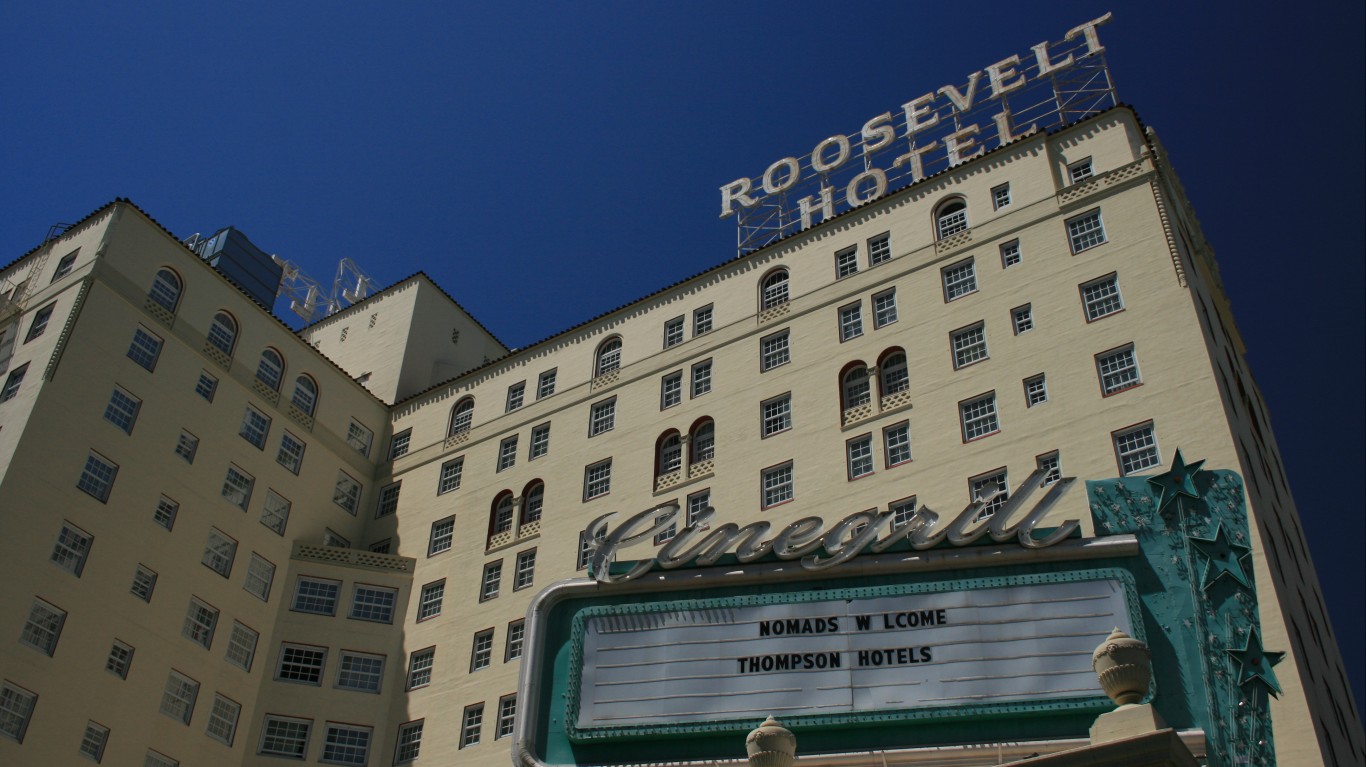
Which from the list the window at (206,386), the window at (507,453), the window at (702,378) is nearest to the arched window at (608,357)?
the window at (702,378)

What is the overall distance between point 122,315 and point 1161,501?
4239cm

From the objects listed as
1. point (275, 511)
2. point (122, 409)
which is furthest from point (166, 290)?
point (275, 511)

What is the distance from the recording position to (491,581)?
53594 mm

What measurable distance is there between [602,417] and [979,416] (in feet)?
57.9

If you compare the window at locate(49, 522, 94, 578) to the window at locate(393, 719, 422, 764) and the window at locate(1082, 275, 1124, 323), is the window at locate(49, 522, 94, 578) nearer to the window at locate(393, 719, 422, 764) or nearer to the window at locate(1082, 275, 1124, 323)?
the window at locate(393, 719, 422, 764)

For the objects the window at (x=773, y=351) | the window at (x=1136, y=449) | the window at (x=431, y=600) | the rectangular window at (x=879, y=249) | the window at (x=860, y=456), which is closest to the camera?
the window at (x=1136, y=449)

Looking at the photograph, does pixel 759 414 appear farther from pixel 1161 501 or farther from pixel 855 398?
pixel 1161 501

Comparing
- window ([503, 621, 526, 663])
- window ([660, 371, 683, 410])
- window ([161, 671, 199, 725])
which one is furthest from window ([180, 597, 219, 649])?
window ([660, 371, 683, 410])

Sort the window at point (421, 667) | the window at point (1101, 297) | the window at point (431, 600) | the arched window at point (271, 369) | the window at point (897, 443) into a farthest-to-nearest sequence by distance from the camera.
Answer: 1. the arched window at point (271, 369)
2. the window at point (431, 600)
3. the window at point (421, 667)
4. the window at point (897, 443)
5. the window at point (1101, 297)

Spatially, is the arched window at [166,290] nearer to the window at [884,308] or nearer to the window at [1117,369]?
the window at [884,308]

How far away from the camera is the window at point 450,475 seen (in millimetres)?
58906

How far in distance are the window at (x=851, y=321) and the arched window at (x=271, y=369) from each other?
25.6m

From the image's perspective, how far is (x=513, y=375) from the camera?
61250 millimetres

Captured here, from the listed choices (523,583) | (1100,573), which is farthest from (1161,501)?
(523,583)
